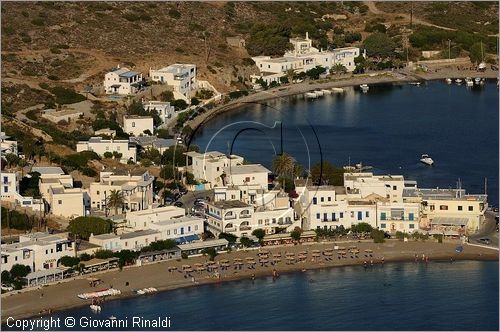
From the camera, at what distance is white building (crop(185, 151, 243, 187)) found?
52.7 metres

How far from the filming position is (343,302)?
42125 mm

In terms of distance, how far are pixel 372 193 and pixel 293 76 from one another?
2904 centimetres

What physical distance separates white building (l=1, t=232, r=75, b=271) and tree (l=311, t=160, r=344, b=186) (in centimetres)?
951

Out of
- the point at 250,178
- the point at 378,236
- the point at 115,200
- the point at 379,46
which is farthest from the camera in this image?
the point at 379,46

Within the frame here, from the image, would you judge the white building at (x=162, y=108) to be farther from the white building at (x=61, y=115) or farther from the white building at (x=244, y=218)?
the white building at (x=244, y=218)

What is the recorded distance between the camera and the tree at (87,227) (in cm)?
4625

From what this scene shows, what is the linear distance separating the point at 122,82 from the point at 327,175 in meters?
20.0

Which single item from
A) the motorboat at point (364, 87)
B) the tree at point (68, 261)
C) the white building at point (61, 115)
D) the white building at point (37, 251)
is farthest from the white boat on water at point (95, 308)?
the motorboat at point (364, 87)

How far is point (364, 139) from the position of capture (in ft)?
209

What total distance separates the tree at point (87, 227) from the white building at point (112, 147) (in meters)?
9.54

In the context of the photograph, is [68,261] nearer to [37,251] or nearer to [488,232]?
[37,251]

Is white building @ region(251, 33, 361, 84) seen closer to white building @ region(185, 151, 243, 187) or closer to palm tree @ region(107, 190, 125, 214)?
white building @ region(185, 151, 243, 187)

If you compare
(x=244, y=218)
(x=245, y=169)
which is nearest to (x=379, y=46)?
(x=245, y=169)

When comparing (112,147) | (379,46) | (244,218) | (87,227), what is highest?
(379,46)
